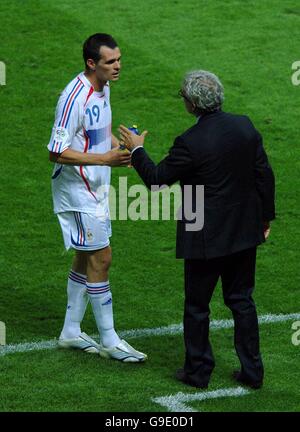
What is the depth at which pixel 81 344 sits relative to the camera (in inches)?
326

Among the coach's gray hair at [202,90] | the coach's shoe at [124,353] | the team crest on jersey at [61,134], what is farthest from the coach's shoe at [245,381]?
the team crest on jersey at [61,134]

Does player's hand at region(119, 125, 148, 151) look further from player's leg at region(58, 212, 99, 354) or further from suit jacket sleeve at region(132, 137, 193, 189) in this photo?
player's leg at region(58, 212, 99, 354)

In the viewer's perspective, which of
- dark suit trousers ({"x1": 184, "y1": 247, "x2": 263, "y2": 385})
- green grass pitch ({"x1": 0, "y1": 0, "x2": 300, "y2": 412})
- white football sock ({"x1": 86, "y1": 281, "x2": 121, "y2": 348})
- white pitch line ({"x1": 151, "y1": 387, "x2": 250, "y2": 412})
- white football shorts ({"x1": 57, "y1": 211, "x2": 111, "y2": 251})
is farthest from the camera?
white football sock ({"x1": 86, "y1": 281, "x2": 121, "y2": 348})

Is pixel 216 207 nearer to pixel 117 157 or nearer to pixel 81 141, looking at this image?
pixel 117 157

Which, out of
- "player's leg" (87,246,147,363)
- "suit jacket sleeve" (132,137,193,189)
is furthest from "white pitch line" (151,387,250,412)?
"suit jacket sleeve" (132,137,193,189)

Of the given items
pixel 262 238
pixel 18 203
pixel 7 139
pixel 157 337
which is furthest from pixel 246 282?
pixel 7 139

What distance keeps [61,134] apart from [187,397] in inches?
75.3

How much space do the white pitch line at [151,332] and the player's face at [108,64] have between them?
75.4 inches

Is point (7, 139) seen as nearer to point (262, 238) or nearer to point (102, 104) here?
point (102, 104)

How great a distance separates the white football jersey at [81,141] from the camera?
Answer: 7.87 meters

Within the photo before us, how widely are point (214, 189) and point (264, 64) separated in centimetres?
749

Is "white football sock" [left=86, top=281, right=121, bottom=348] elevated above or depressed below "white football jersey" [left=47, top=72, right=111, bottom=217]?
below

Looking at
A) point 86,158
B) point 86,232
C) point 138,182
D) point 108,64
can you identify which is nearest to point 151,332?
point 86,232

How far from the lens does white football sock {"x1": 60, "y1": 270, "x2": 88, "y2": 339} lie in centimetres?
835
